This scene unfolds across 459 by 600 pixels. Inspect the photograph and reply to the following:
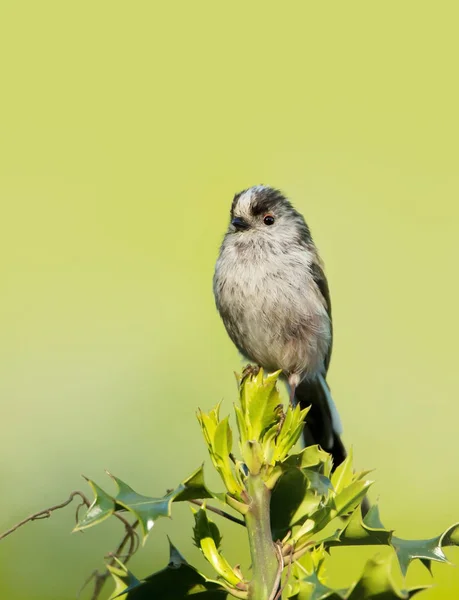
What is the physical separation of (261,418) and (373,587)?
545mm

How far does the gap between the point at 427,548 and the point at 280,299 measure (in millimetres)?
2632

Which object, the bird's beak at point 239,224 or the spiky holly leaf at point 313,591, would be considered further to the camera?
Result: the bird's beak at point 239,224

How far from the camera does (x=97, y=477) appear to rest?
11.1 ft

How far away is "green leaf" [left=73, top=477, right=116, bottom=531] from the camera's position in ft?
4.27

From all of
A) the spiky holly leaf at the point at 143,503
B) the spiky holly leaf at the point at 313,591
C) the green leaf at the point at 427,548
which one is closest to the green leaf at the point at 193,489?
the spiky holly leaf at the point at 143,503

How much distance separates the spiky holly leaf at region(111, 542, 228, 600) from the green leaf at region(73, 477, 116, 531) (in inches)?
6.6

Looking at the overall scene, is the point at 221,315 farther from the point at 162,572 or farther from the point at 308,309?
the point at 162,572

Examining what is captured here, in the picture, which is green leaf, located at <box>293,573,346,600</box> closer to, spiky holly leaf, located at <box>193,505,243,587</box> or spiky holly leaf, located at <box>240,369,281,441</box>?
spiky holly leaf, located at <box>193,505,243,587</box>

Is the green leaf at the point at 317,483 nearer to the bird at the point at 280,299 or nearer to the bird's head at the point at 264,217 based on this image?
the bird at the point at 280,299

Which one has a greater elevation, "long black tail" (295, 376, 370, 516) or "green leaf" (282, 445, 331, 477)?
"green leaf" (282, 445, 331, 477)

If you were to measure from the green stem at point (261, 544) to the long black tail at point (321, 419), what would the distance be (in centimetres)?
223

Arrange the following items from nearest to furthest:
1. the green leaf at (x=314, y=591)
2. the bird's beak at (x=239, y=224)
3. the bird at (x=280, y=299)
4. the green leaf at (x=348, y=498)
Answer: the green leaf at (x=314, y=591), the green leaf at (x=348, y=498), the bird at (x=280, y=299), the bird's beak at (x=239, y=224)

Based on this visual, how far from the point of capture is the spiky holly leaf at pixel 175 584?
4.70 feet

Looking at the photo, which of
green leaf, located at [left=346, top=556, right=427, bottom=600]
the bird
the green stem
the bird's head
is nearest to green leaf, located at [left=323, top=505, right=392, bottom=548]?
the green stem
